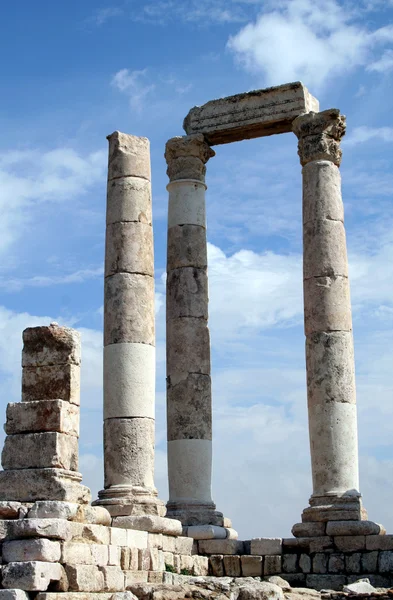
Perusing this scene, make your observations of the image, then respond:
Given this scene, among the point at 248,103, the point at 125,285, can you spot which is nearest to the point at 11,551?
the point at 125,285

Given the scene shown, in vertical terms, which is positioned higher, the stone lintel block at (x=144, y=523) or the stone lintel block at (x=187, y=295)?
the stone lintel block at (x=187, y=295)

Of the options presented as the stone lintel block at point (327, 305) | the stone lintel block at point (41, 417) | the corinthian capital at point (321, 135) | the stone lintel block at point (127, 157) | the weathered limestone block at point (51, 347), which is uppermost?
the corinthian capital at point (321, 135)

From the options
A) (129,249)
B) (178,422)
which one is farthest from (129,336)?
(178,422)

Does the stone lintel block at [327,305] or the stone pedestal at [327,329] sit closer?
the stone pedestal at [327,329]

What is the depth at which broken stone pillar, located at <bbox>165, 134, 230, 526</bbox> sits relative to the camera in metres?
29.4

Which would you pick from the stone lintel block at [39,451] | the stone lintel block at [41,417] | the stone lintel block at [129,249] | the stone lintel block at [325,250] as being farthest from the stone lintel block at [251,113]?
the stone lintel block at [39,451]

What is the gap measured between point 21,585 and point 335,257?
1417cm

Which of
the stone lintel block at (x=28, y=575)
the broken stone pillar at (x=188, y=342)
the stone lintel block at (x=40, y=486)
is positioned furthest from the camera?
the broken stone pillar at (x=188, y=342)

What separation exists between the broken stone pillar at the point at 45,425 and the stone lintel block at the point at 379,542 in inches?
352

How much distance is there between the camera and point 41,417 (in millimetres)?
20734

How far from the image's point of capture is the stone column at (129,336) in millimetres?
25734

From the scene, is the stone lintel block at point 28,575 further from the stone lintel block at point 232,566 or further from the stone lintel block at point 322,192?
the stone lintel block at point 322,192

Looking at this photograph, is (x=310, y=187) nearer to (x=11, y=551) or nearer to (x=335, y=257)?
(x=335, y=257)

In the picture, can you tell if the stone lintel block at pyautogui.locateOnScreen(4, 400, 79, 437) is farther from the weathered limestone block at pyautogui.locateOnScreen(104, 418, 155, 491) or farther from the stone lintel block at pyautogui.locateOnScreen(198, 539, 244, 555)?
the stone lintel block at pyautogui.locateOnScreen(198, 539, 244, 555)
